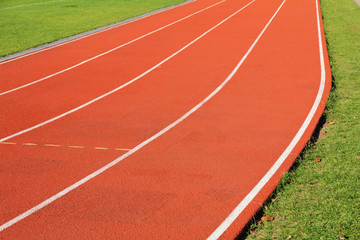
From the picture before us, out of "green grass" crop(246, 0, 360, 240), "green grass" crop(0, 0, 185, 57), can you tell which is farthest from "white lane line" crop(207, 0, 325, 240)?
"green grass" crop(0, 0, 185, 57)

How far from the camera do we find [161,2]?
96.8ft

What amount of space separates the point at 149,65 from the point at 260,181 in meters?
7.20

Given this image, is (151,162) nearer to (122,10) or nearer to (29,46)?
(29,46)

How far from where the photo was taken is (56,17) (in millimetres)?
23250

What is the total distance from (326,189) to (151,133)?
3.10m

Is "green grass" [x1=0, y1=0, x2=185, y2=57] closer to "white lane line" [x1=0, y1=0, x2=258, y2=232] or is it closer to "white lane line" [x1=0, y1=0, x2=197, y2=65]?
"white lane line" [x1=0, y1=0, x2=197, y2=65]

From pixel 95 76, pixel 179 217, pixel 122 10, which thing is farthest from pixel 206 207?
pixel 122 10

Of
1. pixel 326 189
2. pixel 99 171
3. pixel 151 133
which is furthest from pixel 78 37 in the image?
pixel 326 189

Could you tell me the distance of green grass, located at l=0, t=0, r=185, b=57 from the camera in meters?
17.2

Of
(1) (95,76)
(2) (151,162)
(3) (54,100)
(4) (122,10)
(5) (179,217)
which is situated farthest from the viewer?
(4) (122,10)

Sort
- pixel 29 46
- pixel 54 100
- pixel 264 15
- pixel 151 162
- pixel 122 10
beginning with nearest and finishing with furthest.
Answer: pixel 151 162
pixel 54 100
pixel 29 46
pixel 264 15
pixel 122 10

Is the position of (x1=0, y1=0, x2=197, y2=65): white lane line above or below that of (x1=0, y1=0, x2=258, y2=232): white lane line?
below

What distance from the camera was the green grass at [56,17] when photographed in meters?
17.2

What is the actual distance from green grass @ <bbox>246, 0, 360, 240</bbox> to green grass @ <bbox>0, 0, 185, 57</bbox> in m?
10.4
